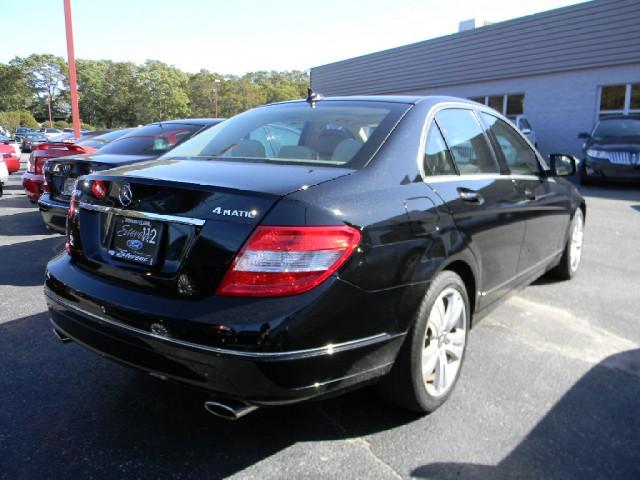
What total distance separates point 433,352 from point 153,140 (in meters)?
5.44

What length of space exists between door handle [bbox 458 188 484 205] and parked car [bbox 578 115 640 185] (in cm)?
1023

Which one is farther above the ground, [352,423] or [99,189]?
[99,189]

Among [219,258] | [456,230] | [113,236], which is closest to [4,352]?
[113,236]

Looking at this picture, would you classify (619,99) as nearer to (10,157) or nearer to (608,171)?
(608,171)

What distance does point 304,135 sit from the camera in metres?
3.07

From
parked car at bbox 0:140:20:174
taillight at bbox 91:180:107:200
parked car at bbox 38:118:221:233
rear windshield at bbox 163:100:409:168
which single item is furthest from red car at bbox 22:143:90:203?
parked car at bbox 0:140:20:174

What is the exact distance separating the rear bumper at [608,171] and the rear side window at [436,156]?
34.0 feet

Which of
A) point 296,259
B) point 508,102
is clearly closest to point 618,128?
point 508,102

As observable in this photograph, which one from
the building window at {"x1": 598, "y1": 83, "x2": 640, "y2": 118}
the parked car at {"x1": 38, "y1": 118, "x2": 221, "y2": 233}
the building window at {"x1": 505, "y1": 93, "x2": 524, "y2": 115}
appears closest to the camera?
the parked car at {"x1": 38, "y1": 118, "x2": 221, "y2": 233}

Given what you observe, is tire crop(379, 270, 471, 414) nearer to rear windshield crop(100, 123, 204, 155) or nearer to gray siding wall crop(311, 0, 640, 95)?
rear windshield crop(100, 123, 204, 155)

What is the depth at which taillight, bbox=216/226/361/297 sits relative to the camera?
2.02 metres

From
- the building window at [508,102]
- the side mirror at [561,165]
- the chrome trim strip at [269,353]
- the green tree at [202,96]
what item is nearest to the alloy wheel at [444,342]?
the chrome trim strip at [269,353]

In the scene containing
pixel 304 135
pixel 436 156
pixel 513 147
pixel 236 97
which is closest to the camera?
pixel 436 156

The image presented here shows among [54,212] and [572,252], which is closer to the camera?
[572,252]
